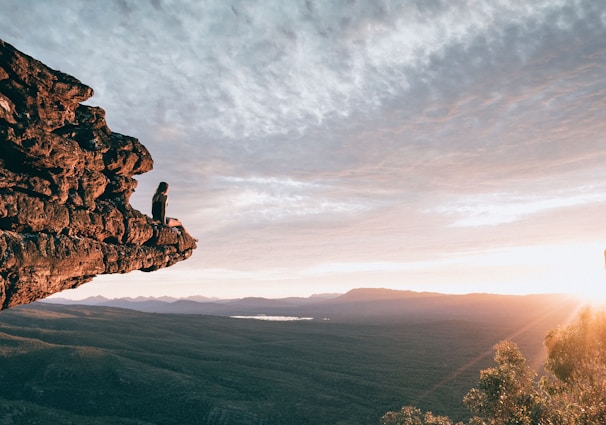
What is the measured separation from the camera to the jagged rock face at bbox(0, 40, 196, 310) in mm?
17703

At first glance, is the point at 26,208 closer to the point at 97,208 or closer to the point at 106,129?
the point at 97,208

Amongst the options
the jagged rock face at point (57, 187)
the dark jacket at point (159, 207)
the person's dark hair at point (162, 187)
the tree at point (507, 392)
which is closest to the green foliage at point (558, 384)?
the tree at point (507, 392)

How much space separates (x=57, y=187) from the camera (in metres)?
19.9

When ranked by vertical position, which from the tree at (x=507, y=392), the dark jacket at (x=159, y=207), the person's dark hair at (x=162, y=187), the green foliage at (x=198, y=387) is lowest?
the green foliage at (x=198, y=387)

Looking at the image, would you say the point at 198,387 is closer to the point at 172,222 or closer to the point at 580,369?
the point at 172,222

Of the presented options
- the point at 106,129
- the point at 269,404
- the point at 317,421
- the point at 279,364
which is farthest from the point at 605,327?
the point at 279,364

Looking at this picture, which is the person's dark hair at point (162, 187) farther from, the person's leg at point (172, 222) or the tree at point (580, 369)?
the tree at point (580, 369)

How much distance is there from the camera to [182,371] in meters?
154

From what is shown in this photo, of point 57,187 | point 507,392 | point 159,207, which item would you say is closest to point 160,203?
point 159,207

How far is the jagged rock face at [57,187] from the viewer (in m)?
17.7

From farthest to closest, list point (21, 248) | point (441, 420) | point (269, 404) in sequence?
point (269, 404) < point (441, 420) < point (21, 248)

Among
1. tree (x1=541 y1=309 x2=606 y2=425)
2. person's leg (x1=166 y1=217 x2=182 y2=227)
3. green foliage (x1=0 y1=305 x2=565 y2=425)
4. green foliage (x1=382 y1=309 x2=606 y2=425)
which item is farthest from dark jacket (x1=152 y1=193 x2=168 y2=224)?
green foliage (x1=0 y1=305 x2=565 y2=425)

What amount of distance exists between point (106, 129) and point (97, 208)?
535cm

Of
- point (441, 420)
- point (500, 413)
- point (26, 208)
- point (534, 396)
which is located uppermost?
point (26, 208)
